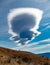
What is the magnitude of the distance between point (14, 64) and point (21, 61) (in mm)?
3617

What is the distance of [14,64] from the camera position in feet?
125

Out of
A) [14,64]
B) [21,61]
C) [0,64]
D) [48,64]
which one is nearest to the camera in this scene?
[0,64]

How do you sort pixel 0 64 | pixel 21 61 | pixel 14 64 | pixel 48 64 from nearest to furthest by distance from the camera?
pixel 0 64
pixel 14 64
pixel 21 61
pixel 48 64

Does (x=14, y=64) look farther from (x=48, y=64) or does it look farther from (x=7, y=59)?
(x=48, y=64)

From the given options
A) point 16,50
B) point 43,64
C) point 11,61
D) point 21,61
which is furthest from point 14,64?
point 16,50

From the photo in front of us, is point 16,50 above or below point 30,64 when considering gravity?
above

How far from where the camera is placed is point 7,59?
38.8 m

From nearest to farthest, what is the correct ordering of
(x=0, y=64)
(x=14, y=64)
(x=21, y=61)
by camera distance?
(x=0, y=64)
(x=14, y=64)
(x=21, y=61)

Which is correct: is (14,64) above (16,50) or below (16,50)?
below

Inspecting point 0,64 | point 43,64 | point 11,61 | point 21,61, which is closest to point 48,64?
point 43,64

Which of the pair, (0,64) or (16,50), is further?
(16,50)

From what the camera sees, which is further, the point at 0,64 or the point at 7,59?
the point at 7,59

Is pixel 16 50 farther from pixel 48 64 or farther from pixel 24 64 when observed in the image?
pixel 24 64

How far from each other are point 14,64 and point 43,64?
7209 mm
